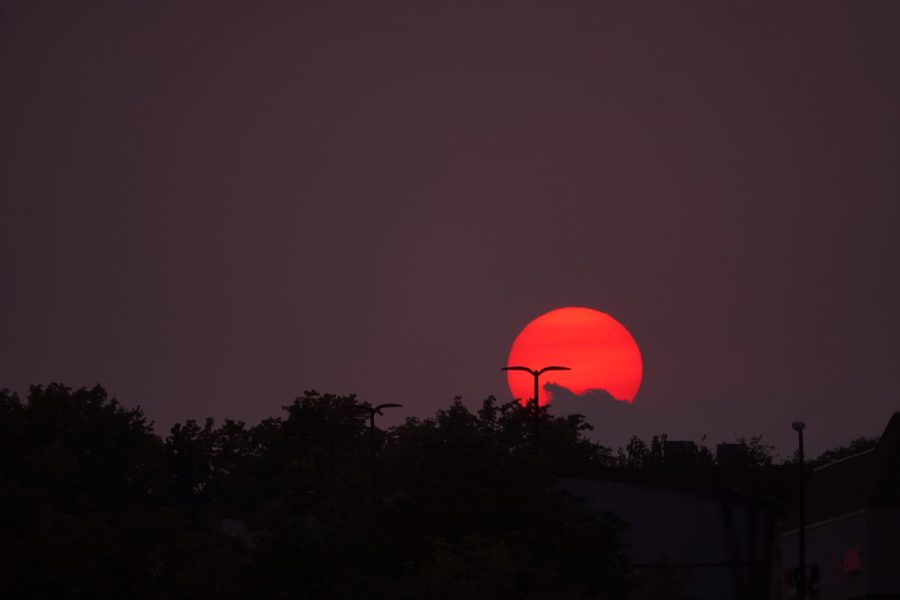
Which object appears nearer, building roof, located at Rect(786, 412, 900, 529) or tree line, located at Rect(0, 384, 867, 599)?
tree line, located at Rect(0, 384, 867, 599)

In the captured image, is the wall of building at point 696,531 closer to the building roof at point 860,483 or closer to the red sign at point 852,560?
the building roof at point 860,483

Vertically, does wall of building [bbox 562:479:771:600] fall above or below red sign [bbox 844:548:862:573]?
above

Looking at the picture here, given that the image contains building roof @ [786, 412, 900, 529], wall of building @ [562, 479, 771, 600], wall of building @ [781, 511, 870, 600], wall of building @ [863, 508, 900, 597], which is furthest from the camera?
wall of building @ [562, 479, 771, 600]

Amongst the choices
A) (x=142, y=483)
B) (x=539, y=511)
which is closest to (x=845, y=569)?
(x=539, y=511)

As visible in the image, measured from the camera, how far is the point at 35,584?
92188 millimetres

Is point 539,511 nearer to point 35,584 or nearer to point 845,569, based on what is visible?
point 845,569

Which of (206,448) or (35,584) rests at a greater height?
(206,448)

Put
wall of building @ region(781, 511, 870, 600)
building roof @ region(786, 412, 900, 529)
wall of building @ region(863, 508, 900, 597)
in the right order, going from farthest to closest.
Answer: building roof @ region(786, 412, 900, 529), wall of building @ region(781, 511, 870, 600), wall of building @ region(863, 508, 900, 597)

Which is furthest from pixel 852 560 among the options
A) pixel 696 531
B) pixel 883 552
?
pixel 696 531

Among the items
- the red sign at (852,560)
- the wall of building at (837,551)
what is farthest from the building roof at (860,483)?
the red sign at (852,560)

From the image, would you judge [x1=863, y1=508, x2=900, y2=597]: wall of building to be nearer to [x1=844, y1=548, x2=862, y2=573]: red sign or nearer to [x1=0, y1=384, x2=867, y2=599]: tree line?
[x1=844, y1=548, x2=862, y2=573]: red sign

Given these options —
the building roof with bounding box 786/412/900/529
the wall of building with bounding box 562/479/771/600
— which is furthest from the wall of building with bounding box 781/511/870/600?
the wall of building with bounding box 562/479/771/600

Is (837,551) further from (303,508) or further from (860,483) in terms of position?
(303,508)

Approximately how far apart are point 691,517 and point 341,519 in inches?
1294
